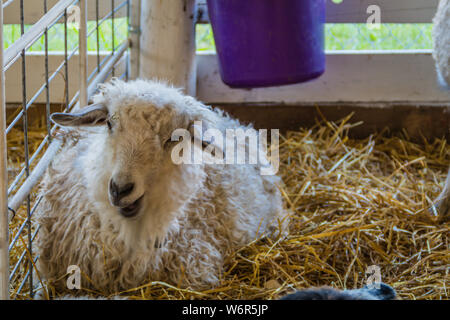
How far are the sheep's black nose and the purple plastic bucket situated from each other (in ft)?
4.66

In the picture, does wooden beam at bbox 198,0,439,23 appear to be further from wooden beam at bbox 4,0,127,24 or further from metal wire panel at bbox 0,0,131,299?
wooden beam at bbox 4,0,127,24

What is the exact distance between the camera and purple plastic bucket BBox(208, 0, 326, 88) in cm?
338

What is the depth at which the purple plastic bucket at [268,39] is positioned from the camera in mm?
3381

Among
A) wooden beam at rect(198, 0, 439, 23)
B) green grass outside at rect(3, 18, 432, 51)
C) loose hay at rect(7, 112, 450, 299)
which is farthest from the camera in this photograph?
green grass outside at rect(3, 18, 432, 51)

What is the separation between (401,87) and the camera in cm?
467

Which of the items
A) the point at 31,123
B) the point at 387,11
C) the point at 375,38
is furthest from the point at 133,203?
the point at 375,38

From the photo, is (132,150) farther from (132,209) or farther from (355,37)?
(355,37)

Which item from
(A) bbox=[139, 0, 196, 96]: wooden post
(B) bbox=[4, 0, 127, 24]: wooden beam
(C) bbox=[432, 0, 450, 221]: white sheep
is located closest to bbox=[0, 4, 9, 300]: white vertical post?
(B) bbox=[4, 0, 127, 24]: wooden beam

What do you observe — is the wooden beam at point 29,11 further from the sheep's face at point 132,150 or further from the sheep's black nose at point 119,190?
the sheep's black nose at point 119,190

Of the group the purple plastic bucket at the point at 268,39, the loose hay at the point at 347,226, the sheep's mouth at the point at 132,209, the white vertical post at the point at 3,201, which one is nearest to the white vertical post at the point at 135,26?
the purple plastic bucket at the point at 268,39

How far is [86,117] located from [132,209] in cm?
44

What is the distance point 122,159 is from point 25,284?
31.5 inches

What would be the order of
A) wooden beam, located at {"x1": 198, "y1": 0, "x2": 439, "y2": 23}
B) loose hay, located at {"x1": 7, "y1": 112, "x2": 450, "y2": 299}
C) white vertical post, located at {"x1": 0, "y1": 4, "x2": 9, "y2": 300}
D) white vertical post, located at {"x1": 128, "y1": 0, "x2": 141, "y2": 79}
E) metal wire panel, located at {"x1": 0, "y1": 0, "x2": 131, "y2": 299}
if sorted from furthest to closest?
wooden beam, located at {"x1": 198, "y1": 0, "x2": 439, "y2": 23} → white vertical post, located at {"x1": 128, "y1": 0, "x2": 141, "y2": 79} → loose hay, located at {"x1": 7, "y1": 112, "x2": 450, "y2": 299} → metal wire panel, located at {"x1": 0, "y1": 0, "x2": 131, "y2": 299} → white vertical post, located at {"x1": 0, "y1": 4, "x2": 9, "y2": 300}

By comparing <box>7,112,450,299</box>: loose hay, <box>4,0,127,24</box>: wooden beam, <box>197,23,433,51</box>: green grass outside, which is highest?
<box>4,0,127,24</box>: wooden beam
